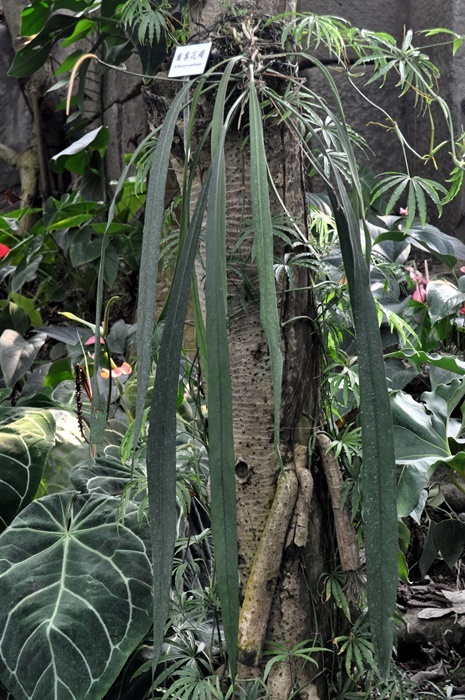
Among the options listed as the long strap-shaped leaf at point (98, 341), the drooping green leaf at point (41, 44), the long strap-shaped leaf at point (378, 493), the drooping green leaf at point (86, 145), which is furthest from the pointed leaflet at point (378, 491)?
the drooping green leaf at point (86, 145)

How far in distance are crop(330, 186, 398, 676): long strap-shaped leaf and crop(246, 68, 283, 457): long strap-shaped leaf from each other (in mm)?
84

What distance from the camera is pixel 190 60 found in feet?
3.76

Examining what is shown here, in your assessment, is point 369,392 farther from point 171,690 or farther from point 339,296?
point 171,690

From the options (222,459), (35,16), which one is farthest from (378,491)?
(35,16)

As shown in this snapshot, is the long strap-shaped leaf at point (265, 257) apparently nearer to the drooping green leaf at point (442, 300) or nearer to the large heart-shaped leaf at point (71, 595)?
the large heart-shaped leaf at point (71, 595)

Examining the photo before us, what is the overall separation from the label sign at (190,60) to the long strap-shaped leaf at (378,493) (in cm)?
53

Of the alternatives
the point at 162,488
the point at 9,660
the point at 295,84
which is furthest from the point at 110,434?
the point at 162,488

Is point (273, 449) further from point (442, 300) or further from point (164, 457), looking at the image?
point (442, 300)

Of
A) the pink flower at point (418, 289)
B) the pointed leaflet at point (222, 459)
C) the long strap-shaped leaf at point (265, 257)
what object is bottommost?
the pointed leaflet at point (222, 459)

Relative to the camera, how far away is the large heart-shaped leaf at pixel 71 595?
4.00 ft

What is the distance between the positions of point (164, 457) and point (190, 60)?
0.65 meters

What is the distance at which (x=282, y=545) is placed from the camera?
113 cm

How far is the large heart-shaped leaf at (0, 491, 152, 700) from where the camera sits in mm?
1219

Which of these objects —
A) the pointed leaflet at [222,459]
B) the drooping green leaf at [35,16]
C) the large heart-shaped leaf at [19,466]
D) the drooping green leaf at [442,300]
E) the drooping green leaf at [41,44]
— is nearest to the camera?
the pointed leaflet at [222,459]
